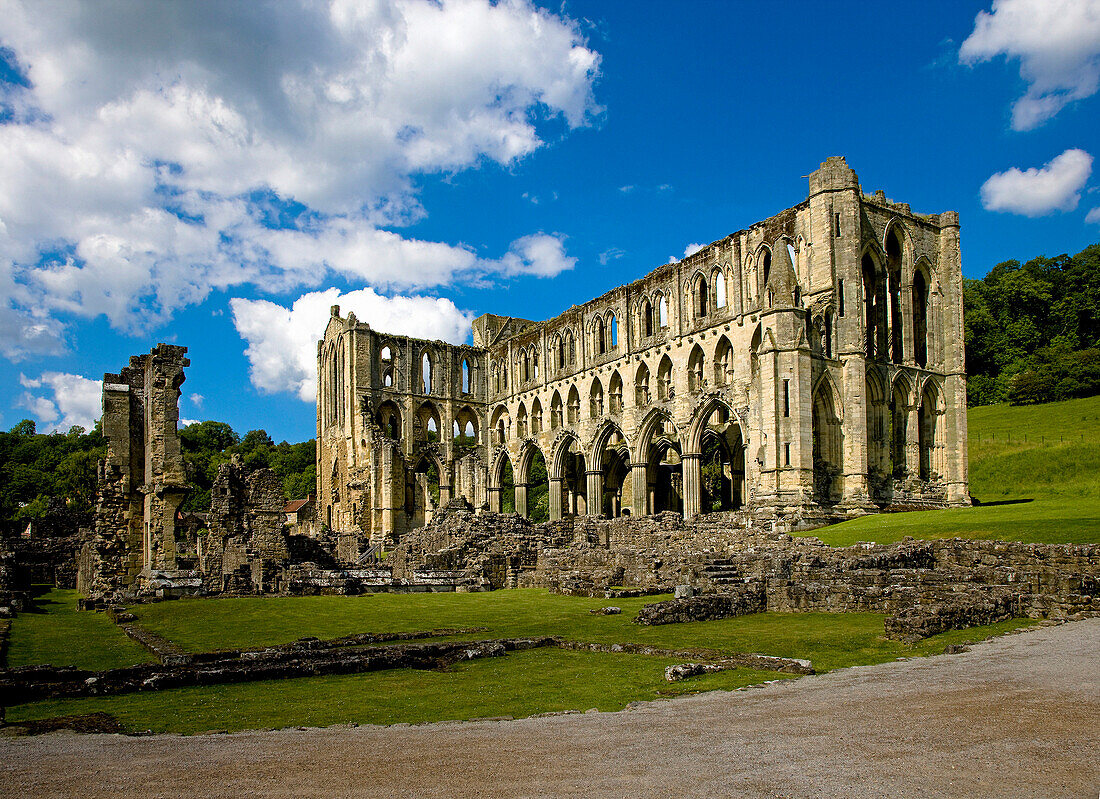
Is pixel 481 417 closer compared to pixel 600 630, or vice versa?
pixel 600 630

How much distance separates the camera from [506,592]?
2402 cm

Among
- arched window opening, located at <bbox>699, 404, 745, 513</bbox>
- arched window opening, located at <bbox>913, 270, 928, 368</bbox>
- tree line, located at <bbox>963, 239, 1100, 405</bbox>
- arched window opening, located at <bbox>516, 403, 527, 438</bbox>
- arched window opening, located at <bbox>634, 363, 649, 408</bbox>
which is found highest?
tree line, located at <bbox>963, 239, 1100, 405</bbox>

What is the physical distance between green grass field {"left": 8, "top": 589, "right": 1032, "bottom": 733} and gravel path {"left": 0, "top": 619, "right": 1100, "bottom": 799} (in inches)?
33.1

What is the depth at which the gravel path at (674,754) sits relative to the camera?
4980 mm

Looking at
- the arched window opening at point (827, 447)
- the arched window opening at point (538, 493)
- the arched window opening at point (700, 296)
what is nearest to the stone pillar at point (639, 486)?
the arched window opening at point (700, 296)

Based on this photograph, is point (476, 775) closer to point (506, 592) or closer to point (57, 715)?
point (57, 715)

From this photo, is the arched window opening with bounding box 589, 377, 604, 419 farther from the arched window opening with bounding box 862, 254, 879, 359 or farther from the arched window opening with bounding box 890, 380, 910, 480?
the arched window opening with bounding box 890, 380, 910, 480

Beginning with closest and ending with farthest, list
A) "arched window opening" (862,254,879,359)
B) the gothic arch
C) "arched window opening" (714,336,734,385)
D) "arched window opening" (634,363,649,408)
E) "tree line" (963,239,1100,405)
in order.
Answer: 1. "arched window opening" (862,254,879,359)
2. "arched window opening" (714,336,734,385)
3. "arched window opening" (634,363,649,408)
4. the gothic arch
5. "tree line" (963,239,1100,405)

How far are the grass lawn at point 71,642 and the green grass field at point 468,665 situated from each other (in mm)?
104

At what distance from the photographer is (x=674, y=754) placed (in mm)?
5773

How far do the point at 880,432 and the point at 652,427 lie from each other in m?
11.3

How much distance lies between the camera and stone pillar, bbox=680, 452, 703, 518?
37594 millimetres

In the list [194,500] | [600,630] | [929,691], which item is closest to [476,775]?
[929,691]

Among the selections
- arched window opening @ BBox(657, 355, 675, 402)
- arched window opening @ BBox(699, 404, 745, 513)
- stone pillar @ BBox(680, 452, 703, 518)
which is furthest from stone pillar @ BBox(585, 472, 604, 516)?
stone pillar @ BBox(680, 452, 703, 518)
